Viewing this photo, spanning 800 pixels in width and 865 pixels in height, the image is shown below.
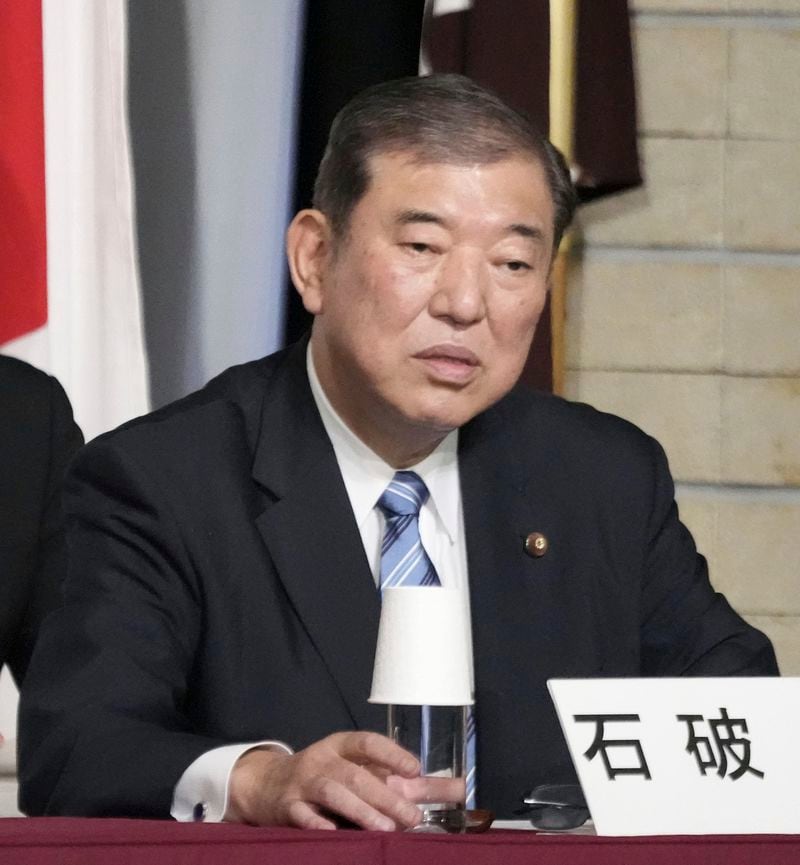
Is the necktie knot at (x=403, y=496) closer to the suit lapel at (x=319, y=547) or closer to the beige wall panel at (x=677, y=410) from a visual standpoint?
the suit lapel at (x=319, y=547)

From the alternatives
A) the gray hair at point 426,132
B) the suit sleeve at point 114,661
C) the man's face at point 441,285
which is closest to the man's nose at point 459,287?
the man's face at point 441,285

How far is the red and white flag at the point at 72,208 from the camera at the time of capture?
105 inches

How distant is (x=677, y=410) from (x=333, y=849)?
2.22 metres

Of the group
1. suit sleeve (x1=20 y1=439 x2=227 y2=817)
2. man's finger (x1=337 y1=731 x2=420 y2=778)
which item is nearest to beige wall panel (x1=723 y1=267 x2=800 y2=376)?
suit sleeve (x1=20 y1=439 x2=227 y2=817)

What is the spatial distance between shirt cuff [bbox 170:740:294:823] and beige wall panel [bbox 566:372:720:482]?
1859 millimetres

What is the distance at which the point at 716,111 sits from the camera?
121 inches

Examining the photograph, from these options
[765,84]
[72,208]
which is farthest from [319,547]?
[765,84]

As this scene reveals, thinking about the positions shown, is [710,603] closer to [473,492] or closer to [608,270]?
[473,492]

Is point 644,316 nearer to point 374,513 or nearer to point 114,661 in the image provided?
point 374,513

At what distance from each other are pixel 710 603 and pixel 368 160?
2.42 feet

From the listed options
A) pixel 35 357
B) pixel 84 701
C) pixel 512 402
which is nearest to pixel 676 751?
pixel 84 701

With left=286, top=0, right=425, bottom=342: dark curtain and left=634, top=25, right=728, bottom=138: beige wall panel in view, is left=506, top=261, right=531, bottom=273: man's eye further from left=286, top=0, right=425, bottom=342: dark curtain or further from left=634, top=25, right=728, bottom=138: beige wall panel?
left=634, top=25, right=728, bottom=138: beige wall panel

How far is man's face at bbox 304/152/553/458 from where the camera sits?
177 cm

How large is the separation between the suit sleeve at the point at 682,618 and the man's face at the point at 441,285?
367mm
